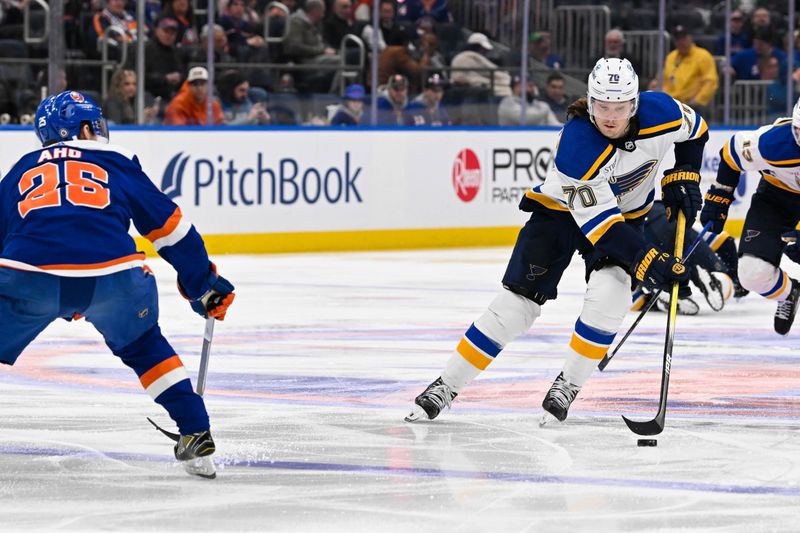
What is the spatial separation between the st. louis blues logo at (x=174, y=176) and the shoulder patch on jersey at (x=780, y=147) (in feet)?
17.7

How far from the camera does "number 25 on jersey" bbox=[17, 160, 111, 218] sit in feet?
13.0

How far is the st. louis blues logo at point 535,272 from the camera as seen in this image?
5.07 m

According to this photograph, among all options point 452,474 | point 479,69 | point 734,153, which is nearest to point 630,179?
point 452,474

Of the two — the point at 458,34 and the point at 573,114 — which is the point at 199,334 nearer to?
the point at 573,114

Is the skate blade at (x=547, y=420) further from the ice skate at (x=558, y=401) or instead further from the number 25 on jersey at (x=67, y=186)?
the number 25 on jersey at (x=67, y=186)

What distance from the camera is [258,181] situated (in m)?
11.3

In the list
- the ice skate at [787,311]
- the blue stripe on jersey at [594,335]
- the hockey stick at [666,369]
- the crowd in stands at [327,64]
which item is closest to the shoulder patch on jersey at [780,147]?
the ice skate at [787,311]

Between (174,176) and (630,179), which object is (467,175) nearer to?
(174,176)

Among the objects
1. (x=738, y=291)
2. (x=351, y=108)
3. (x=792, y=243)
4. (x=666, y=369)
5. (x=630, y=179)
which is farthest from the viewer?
(x=351, y=108)

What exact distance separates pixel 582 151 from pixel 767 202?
2.15 metres

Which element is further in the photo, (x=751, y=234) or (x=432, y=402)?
(x=751, y=234)

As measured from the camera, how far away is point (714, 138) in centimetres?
1341

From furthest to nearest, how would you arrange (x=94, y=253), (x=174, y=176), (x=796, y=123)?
(x=174, y=176) < (x=796, y=123) < (x=94, y=253)

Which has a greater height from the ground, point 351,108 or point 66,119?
point 66,119
